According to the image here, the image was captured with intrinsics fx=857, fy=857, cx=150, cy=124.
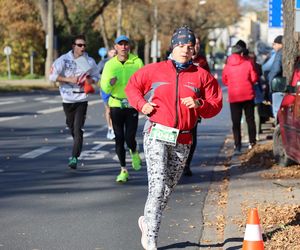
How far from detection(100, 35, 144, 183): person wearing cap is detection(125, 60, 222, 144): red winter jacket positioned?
3811 mm

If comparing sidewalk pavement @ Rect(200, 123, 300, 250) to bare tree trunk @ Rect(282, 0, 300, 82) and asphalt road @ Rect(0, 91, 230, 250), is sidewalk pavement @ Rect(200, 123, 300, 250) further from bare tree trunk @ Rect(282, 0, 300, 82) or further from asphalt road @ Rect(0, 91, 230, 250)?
bare tree trunk @ Rect(282, 0, 300, 82)

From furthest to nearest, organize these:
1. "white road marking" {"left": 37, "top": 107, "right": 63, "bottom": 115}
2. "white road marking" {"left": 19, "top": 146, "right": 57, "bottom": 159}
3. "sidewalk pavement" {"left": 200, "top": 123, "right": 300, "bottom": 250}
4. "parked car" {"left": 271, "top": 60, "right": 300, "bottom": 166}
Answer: "white road marking" {"left": 37, "top": 107, "right": 63, "bottom": 115} < "white road marking" {"left": 19, "top": 146, "right": 57, "bottom": 159} < "parked car" {"left": 271, "top": 60, "right": 300, "bottom": 166} < "sidewalk pavement" {"left": 200, "top": 123, "right": 300, "bottom": 250}

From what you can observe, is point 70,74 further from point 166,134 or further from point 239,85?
point 166,134

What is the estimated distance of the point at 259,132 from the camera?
18312 millimetres

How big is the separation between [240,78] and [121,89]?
13.3 ft

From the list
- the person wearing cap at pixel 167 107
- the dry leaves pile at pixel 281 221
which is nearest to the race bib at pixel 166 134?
the person wearing cap at pixel 167 107

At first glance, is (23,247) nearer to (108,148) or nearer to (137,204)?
(137,204)

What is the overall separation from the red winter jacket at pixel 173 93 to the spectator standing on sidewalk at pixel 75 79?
4.94 metres

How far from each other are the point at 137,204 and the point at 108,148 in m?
5.76

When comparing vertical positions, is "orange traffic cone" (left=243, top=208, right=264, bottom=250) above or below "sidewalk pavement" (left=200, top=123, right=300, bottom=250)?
above

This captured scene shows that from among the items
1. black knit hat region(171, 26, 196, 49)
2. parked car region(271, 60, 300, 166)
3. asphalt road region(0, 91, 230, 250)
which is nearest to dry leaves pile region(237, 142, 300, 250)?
parked car region(271, 60, 300, 166)

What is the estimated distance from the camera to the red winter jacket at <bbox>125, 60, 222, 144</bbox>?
6.70 meters

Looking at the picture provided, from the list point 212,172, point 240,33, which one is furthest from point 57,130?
point 240,33

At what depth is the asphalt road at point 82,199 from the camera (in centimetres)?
753
